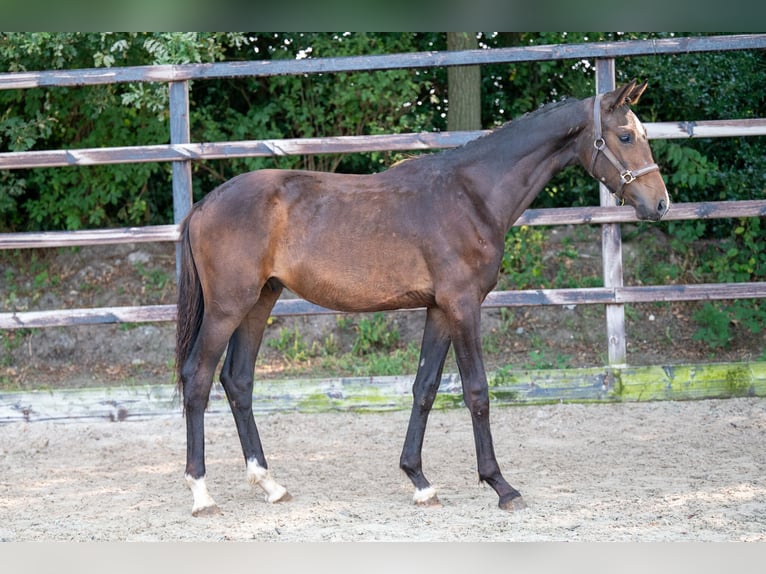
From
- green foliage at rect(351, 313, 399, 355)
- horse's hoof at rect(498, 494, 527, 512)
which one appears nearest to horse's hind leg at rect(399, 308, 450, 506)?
horse's hoof at rect(498, 494, 527, 512)

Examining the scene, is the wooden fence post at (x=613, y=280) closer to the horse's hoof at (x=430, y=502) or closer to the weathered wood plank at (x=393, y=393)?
the weathered wood plank at (x=393, y=393)

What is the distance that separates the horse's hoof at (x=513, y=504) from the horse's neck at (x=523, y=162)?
4.67 ft

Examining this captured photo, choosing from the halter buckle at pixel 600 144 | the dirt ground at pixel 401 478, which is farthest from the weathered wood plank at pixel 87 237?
the halter buckle at pixel 600 144

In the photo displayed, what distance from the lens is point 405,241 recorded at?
15.0 feet

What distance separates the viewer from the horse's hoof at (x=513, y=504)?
4.27 m

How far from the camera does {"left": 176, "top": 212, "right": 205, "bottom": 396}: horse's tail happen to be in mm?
4680

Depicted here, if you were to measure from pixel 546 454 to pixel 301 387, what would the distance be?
6.48ft

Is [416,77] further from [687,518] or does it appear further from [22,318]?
[687,518]

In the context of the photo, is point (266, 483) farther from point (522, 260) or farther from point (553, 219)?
point (522, 260)

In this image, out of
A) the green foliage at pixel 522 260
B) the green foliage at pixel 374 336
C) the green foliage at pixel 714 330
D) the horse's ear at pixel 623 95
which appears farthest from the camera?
the green foliage at pixel 522 260

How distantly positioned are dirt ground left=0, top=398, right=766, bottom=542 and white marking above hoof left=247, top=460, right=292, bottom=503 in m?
0.08

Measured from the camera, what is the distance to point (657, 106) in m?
9.13

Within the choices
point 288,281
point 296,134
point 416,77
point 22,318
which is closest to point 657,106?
point 416,77

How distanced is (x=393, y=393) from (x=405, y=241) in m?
2.12
